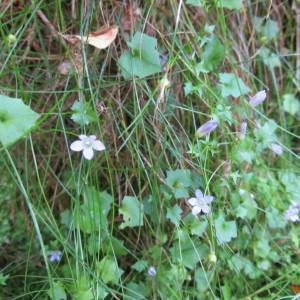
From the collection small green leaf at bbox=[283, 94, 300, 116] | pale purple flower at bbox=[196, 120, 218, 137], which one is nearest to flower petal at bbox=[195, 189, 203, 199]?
pale purple flower at bbox=[196, 120, 218, 137]

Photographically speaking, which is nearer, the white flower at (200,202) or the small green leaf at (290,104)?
the white flower at (200,202)

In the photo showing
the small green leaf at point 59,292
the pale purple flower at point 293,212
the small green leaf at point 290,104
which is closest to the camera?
the small green leaf at point 59,292

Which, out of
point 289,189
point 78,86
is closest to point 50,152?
point 78,86

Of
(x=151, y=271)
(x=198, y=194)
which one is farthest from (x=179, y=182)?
(x=151, y=271)

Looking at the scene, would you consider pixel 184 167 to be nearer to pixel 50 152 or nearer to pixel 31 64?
pixel 50 152

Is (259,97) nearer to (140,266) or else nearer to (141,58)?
(141,58)

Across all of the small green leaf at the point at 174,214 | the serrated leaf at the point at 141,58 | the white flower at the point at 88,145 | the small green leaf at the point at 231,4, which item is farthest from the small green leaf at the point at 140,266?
the small green leaf at the point at 231,4

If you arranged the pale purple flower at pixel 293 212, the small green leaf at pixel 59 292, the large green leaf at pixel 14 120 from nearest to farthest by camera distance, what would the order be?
the large green leaf at pixel 14 120 → the small green leaf at pixel 59 292 → the pale purple flower at pixel 293 212

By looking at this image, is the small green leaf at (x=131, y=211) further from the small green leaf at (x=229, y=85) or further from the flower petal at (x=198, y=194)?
the small green leaf at (x=229, y=85)
